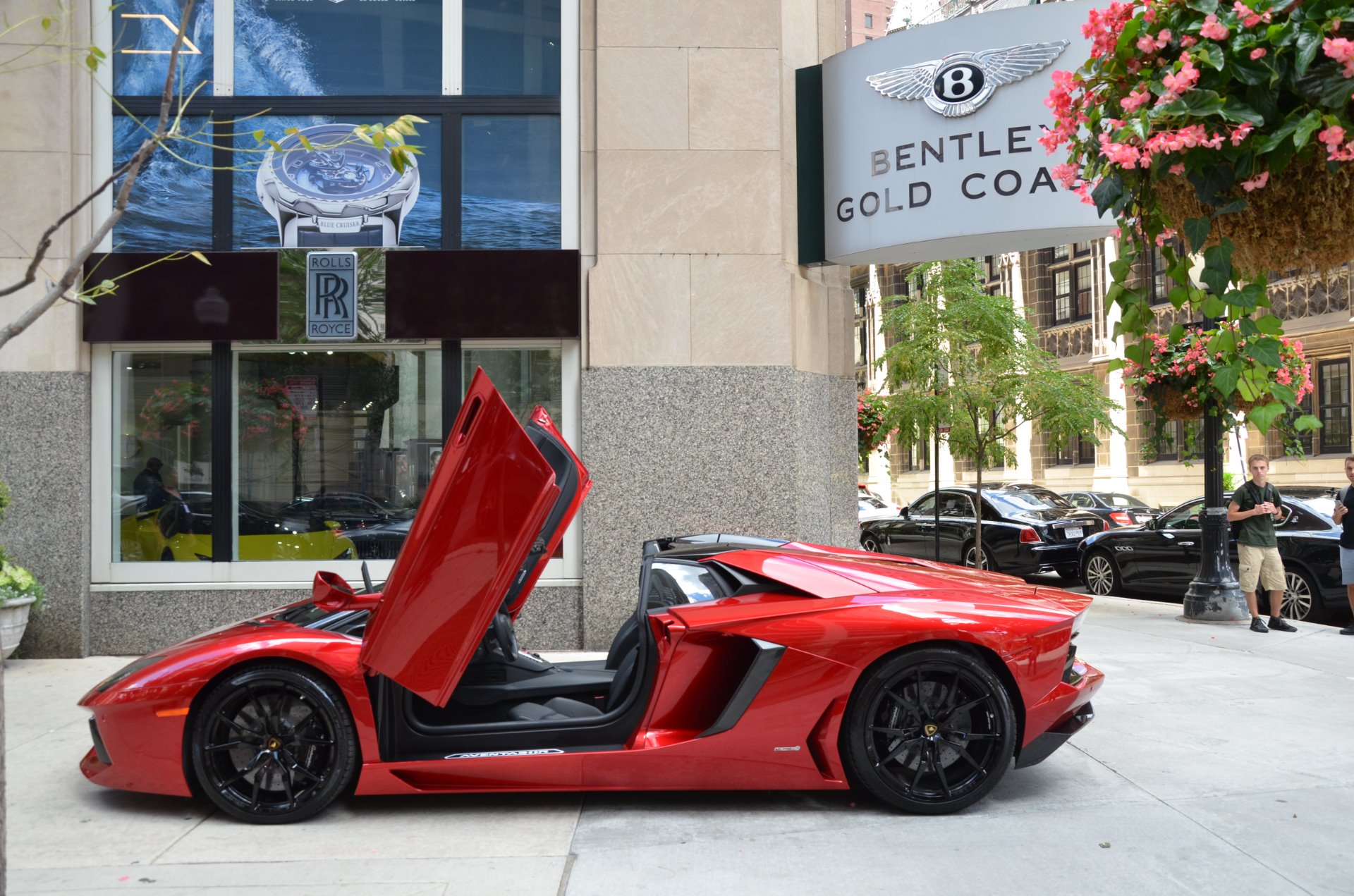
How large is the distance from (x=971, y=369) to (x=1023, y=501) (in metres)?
2.33

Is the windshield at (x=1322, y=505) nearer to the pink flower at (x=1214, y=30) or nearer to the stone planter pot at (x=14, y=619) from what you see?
the pink flower at (x=1214, y=30)

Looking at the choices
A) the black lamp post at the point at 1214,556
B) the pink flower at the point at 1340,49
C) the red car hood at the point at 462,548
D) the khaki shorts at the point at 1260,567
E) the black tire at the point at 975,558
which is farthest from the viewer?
the black tire at the point at 975,558

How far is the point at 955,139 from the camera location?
9.45 meters

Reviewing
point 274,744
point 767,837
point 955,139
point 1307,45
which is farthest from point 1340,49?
point 955,139

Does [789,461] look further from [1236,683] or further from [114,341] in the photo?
[114,341]

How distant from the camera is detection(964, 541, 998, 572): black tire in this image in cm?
1700

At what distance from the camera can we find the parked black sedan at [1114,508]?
739 inches

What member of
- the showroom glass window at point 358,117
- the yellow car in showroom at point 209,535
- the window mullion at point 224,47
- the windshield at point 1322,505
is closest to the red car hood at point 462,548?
the yellow car in showroom at point 209,535

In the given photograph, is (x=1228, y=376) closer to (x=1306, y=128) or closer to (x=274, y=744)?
(x=1306, y=128)

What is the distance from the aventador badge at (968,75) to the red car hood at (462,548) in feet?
20.6

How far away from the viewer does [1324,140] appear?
2.68m

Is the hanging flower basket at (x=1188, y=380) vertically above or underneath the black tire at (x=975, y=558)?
above

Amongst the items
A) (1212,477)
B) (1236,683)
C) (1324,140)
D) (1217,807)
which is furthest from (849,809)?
(1212,477)

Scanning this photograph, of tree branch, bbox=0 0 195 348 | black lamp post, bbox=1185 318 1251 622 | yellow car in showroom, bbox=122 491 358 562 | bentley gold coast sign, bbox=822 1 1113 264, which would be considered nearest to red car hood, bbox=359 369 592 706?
tree branch, bbox=0 0 195 348
